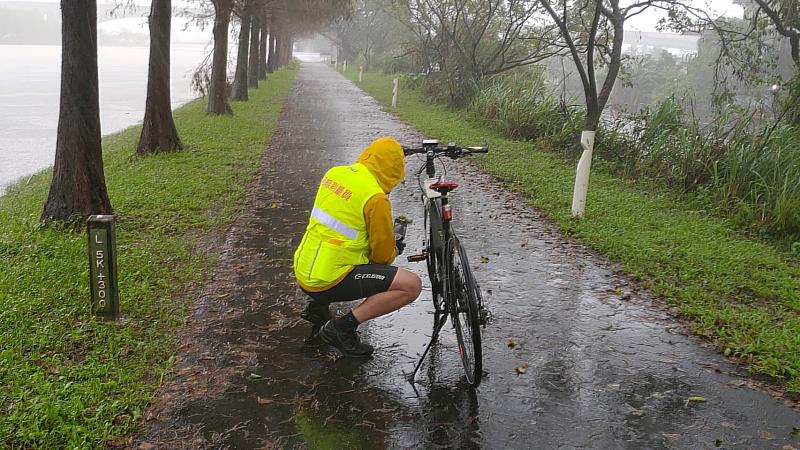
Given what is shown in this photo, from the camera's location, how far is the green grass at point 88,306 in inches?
145

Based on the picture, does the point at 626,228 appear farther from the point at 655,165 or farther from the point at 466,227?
the point at 655,165

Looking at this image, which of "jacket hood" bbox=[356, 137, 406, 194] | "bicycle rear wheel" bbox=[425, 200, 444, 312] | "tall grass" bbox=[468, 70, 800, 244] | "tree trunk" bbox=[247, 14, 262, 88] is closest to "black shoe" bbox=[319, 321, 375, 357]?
"bicycle rear wheel" bbox=[425, 200, 444, 312]

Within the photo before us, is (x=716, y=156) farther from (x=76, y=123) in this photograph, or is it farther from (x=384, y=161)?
(x=76, y=123)

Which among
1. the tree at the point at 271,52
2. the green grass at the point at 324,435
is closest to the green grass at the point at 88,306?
the green grass at the point at 324,435

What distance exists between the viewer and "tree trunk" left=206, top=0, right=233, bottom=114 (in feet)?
56.2

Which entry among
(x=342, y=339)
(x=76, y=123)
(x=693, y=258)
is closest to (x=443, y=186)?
(x=342, y=339)

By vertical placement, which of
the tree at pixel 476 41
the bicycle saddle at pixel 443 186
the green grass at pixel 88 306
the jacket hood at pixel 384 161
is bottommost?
the green grass at pixel 88 306

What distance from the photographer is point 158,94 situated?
12031 millimetres

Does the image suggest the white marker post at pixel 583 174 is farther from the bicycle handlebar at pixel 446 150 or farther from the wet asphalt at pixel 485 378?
the bicycle handlebar at pixel 446 150

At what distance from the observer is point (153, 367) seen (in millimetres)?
4316

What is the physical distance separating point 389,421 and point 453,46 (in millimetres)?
20183

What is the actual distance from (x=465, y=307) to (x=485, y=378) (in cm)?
57

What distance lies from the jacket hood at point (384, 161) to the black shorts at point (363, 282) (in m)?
0.50

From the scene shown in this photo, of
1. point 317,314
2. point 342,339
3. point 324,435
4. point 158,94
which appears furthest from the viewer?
point 158,94
